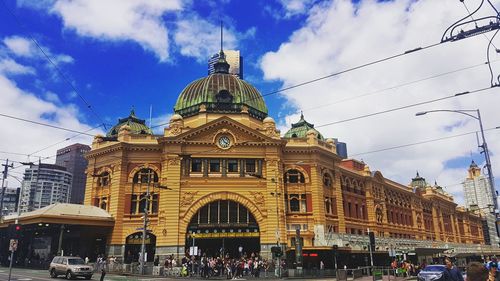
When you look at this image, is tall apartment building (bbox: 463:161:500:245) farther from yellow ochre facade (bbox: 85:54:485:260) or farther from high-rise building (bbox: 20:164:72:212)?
high-rise building (bbox: 20:164:72:212)

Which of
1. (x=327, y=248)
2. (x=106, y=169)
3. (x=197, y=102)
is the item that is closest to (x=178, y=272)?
(x=327, y=248)

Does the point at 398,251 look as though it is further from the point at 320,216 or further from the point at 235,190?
the point at 235,190

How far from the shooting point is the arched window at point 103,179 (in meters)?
52.6

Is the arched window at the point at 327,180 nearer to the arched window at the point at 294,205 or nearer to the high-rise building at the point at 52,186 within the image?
the arched window at the point at 294,205

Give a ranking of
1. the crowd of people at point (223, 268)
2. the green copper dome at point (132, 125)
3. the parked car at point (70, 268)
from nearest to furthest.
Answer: the parked car at point (70, 268)
the crowd of people at point (223, 268)
the green copper dome at point (132, 125)

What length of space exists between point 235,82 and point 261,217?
2150 centimetres

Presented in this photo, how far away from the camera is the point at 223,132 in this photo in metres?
51.1

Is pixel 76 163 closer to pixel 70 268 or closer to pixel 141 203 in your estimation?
pixel 141 203

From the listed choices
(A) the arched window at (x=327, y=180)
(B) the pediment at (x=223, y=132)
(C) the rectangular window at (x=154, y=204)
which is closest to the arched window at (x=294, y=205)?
(A) the arched window at (x=327, y=180)

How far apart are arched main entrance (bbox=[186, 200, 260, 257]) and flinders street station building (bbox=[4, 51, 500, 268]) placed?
12cm

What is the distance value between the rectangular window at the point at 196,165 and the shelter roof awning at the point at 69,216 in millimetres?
10960

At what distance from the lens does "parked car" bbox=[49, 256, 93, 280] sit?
30.4 m

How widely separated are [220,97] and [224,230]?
1884 centimetres

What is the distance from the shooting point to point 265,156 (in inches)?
2018
